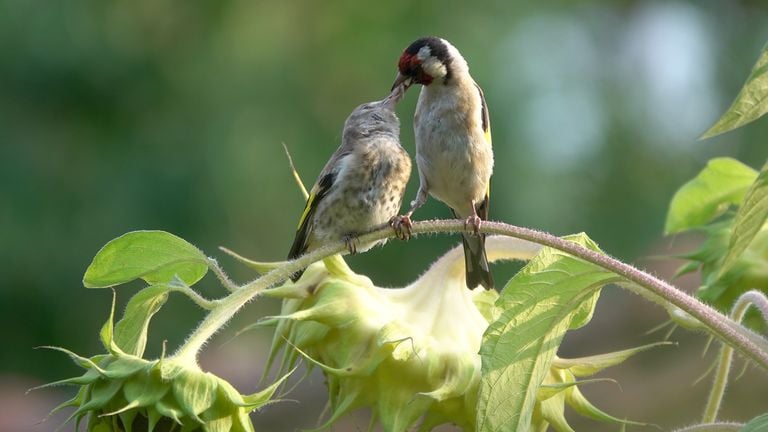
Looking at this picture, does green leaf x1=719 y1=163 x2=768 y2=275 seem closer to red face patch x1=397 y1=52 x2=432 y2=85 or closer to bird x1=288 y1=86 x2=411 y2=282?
bird x1=288 y1=86 x2=411 y2=282

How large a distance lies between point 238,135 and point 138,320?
16.0 ft

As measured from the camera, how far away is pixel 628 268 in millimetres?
961

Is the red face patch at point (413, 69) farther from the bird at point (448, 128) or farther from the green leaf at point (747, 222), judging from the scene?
the green leaf at point (747, 222)

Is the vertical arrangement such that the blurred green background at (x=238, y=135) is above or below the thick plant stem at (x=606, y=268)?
below

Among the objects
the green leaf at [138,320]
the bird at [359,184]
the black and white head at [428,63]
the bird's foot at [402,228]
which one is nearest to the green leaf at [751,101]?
the bird's foot at [402,228]

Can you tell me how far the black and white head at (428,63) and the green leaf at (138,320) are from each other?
75 centimetres

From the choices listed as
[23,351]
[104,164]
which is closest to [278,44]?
[104,164]

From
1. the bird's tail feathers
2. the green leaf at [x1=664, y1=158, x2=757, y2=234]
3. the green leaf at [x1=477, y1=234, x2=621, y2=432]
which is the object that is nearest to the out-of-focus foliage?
the green leaf at [x1=664, y1=158, x2=757, y2=234]

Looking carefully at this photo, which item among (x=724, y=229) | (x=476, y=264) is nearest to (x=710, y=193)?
(x=724, y=229)

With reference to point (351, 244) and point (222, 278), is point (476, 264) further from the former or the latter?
point (222, 278)

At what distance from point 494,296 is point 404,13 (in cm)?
523

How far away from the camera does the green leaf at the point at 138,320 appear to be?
3.43 ft

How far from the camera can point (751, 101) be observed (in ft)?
2.85

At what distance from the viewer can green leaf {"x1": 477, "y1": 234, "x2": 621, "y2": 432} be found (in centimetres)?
100
